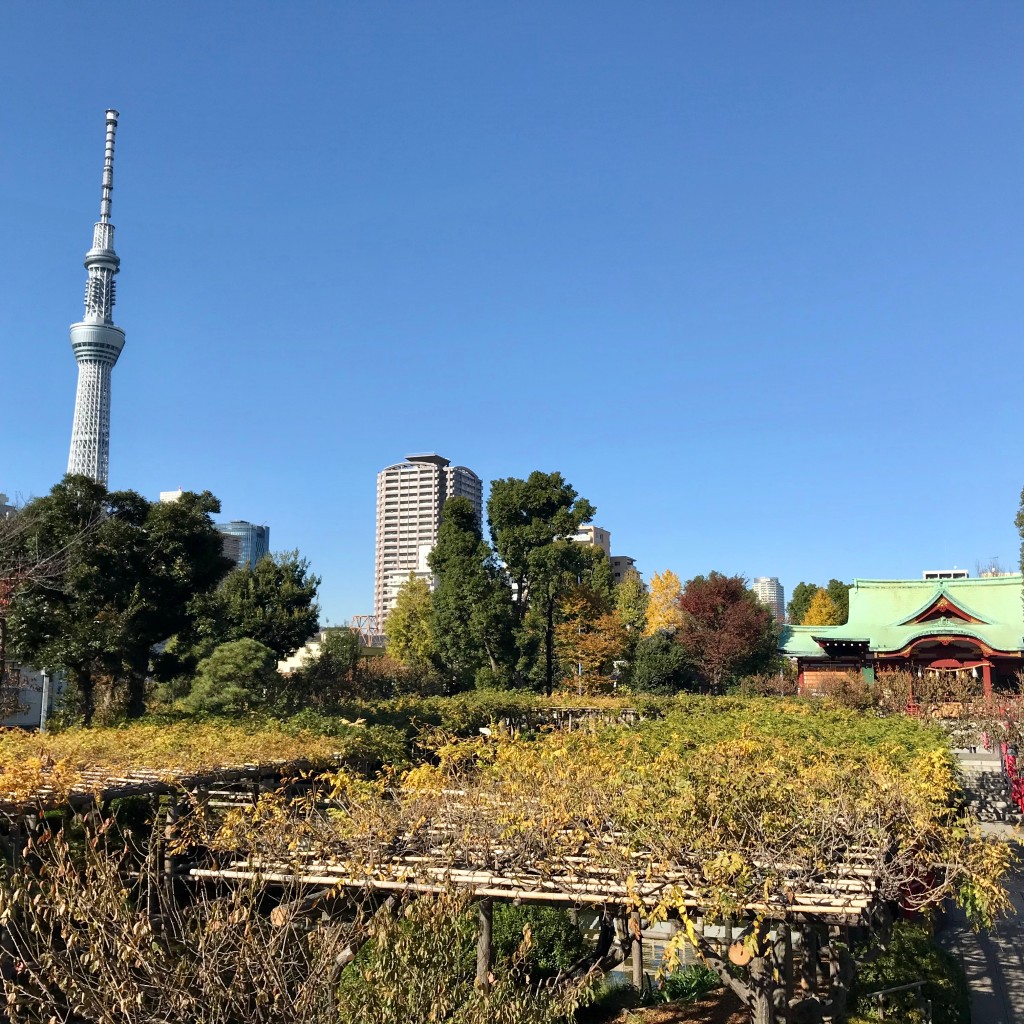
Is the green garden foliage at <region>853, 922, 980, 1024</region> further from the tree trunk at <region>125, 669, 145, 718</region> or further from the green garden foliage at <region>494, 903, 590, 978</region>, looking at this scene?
the tree trunk at <region>125, 669, 145, 718</region>

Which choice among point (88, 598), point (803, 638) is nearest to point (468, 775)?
point (88, 598)

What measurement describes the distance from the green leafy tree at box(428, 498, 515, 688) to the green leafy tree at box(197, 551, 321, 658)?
555 centimetres

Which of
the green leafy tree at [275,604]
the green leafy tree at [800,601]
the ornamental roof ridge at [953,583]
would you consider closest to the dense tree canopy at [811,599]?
the green leafy tree at [800,601]

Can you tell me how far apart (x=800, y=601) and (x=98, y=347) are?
2980 inches

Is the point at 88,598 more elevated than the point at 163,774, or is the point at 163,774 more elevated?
the point at 88,598

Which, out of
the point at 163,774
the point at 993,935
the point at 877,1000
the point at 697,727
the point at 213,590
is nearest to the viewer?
the point at 877,1000

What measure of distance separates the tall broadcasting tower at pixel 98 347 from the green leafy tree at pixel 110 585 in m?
76.5

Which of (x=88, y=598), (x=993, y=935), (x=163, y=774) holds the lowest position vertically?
(x=993, y=935)

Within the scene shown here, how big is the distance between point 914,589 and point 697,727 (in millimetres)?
22349

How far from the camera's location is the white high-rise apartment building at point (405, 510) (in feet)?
559

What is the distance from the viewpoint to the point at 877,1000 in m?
7.29

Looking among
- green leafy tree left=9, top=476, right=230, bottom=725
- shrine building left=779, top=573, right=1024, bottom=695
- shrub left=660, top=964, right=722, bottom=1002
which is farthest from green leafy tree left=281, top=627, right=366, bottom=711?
shrine building left=779, top=573, right=1024, bottom=695

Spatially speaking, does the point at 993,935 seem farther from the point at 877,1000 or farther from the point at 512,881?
the point at 512,881

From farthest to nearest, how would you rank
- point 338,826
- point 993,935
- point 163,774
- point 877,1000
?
point 993,935 < point 163,774 < point 877,1000 < point 338,826
